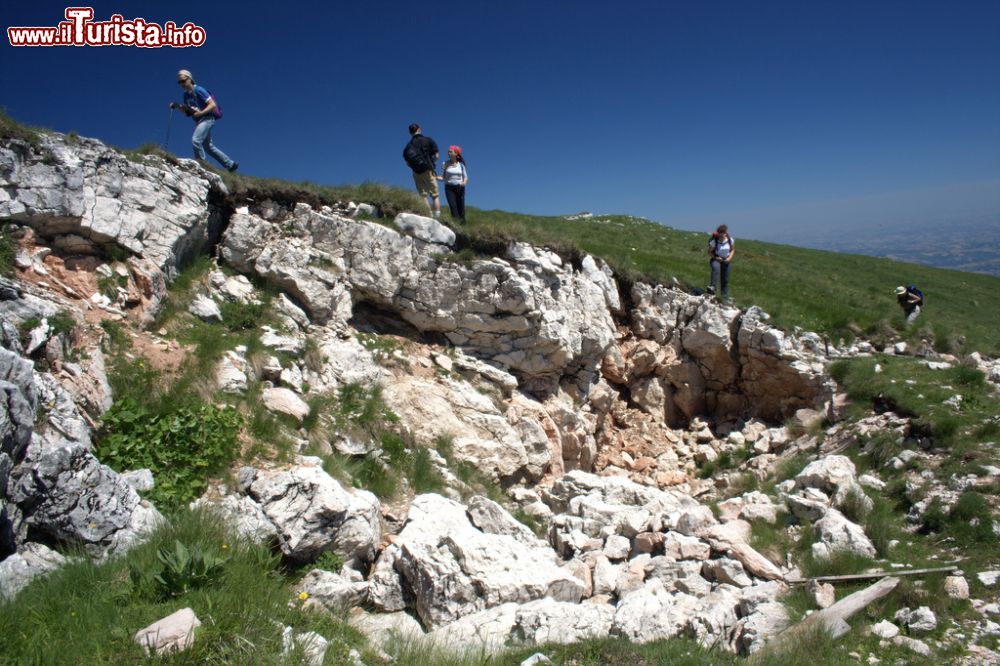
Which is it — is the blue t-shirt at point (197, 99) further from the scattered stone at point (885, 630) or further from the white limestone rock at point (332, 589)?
the scattered stone at point (885, 630)

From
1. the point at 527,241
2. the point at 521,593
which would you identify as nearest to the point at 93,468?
the point at 521,593

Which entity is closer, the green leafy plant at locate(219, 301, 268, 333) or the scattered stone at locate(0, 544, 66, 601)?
the scattered stone at locate(0, 544, 66, 601)

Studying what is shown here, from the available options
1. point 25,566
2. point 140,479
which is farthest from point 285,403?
point 25,566

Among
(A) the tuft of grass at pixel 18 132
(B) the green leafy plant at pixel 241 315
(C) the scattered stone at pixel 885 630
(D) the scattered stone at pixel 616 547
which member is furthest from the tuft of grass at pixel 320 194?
(C) the scattered stone at pixel 885 630

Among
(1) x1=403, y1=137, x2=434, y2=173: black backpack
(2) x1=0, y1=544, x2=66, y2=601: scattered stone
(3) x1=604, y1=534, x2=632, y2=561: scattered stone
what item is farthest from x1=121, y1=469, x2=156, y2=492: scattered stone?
(1) x1=403, y1=137, x2=434, y2=173: black backpack

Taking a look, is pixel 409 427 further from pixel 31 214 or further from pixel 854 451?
pixel 854 451

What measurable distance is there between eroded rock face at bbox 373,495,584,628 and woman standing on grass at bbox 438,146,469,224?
896cm

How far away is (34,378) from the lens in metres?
5.90

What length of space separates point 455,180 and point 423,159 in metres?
0.99

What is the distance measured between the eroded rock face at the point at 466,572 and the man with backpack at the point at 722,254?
12.8 m

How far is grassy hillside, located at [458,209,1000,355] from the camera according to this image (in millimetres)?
16703

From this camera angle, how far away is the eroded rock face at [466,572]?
21.4ft

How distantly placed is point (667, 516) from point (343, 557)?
17.6 feet

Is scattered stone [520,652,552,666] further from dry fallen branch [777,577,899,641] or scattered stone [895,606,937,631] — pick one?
scattered stone [895,606,937,631]
